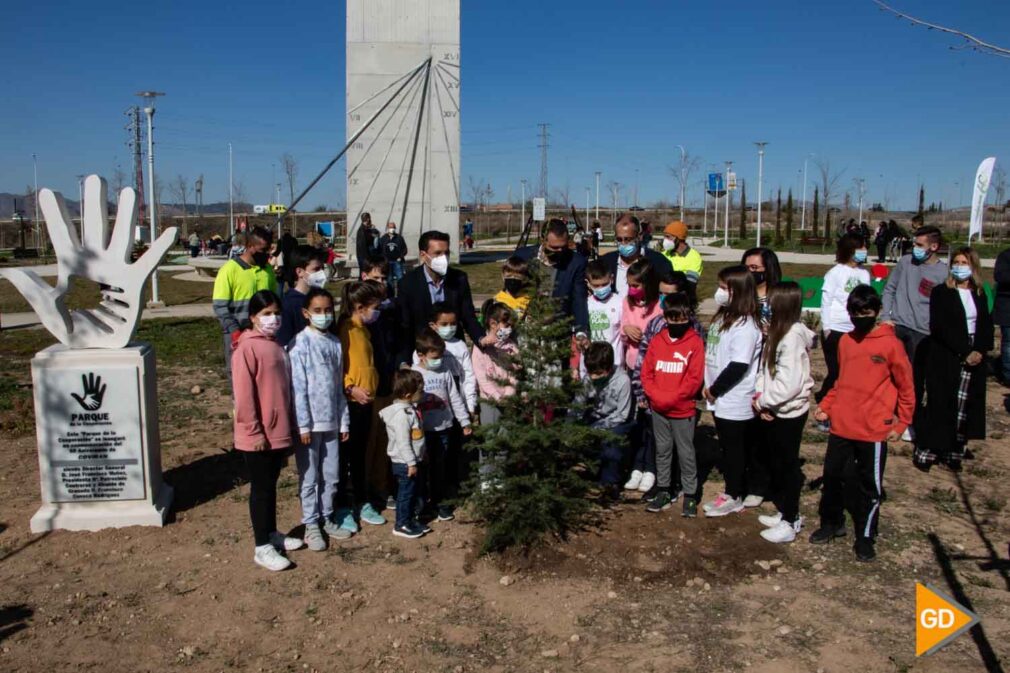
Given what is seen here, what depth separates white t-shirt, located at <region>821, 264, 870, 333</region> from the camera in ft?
24.0

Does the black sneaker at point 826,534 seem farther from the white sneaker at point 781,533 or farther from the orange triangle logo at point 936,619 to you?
the orange triangle logo at point 936,619

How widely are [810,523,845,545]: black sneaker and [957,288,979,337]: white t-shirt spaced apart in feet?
8.59

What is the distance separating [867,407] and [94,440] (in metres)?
4.97

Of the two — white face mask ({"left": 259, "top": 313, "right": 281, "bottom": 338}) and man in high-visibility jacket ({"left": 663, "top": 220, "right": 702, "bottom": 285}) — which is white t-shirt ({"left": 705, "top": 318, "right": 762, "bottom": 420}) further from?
white face mask ({"left": 259, "top": 313, "right": 281, "bottom": 338})

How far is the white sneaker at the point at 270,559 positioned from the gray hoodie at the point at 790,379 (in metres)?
3.17

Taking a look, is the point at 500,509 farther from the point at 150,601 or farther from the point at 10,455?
the point at 10,455

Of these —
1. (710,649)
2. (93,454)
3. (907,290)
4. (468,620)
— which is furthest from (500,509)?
(907,290)

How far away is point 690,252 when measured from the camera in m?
7.84

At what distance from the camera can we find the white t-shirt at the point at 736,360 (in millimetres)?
5316

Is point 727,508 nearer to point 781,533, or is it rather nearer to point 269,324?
point 781,533

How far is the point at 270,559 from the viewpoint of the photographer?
4820 millimetres

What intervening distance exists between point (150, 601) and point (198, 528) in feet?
3.31

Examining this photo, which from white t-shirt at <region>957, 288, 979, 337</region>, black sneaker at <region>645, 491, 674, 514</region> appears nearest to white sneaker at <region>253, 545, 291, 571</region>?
black sneaker at <region>645, 491, 674, 514</region>

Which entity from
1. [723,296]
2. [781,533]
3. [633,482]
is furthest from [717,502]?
[723,296]
